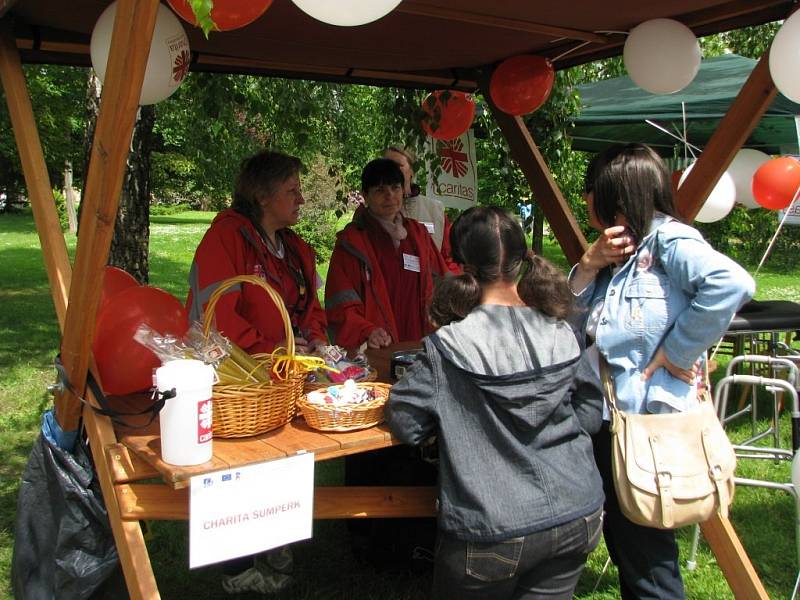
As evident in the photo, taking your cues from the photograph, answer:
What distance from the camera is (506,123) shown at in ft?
12.9

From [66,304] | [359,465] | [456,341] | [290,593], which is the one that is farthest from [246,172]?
[290,593]

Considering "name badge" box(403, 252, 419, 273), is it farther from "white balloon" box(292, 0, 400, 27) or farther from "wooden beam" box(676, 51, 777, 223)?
"white balloon" box(292, 0, 400, 27)

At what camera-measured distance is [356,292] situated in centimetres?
329

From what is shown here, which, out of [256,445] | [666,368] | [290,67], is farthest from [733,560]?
[290,67]

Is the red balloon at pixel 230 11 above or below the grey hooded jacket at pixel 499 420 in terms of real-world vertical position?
above

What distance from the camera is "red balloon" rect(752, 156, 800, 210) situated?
570cm

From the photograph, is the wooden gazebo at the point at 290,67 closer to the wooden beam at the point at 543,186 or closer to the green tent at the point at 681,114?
the wooden beam at the point at 543,186

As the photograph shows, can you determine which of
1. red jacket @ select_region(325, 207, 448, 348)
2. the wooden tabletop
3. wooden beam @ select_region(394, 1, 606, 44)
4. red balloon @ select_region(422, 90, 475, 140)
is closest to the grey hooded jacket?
the wooden tabletop

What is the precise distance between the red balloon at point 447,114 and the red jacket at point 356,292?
4.74 ft

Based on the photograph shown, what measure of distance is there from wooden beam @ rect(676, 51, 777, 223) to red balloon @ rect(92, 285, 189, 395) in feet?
5.95

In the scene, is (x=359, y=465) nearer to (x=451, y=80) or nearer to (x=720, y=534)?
(x=720, y=534)

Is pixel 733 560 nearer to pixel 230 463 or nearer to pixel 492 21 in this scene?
pixel 230 463

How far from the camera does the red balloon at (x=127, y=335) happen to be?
88.0 inches

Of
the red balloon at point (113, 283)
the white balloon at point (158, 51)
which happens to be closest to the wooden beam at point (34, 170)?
the red balloon at point (113, 283)
